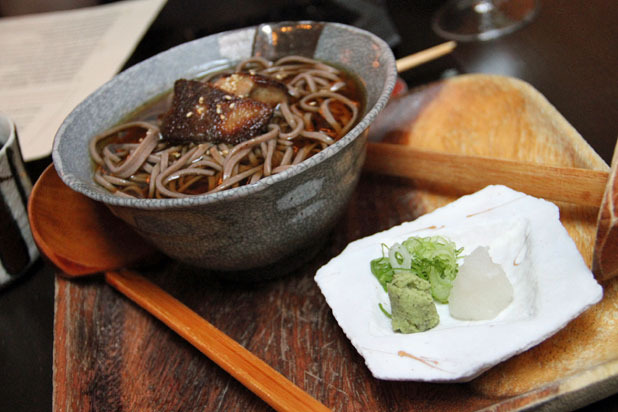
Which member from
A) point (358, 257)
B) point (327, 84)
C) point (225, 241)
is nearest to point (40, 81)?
point (327, 84)

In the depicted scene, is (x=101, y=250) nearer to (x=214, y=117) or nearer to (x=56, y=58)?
(x=214, y=117)

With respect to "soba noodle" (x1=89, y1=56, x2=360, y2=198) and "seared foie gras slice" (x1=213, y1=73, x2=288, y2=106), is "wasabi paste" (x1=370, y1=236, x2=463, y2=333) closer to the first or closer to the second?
"soba noodle" (x1=89, y1=56, x2=360, y2=198)

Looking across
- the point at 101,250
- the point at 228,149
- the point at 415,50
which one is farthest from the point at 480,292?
the point at 415,50

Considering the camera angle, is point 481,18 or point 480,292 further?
point 481,18

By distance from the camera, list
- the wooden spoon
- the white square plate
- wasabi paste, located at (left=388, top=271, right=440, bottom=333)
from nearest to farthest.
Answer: the white square plate < wasabi paste, located at (left=388, top=271, right=440, bottom=333) < the wooden spoon

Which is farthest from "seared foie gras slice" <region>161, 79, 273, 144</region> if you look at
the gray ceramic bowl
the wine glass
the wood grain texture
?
the wine glass

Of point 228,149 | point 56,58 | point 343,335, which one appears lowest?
point 56,58

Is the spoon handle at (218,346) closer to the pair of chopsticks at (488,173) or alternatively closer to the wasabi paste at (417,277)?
the wasabi paste at (417,277)
